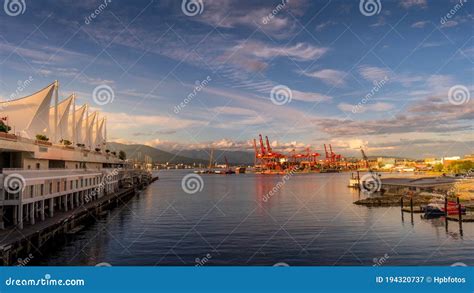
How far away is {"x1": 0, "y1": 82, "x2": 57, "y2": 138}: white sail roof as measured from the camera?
93.6ft

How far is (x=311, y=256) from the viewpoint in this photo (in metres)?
16.7

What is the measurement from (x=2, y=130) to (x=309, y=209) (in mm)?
24675

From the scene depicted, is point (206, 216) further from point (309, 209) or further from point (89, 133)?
point (89, 133)

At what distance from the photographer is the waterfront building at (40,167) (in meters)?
16.8

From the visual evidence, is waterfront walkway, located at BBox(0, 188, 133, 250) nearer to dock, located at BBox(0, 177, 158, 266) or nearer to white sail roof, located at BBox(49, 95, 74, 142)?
dock, located at BBox(0, 177, 158, 266)

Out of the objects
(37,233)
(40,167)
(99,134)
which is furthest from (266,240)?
(99,134)

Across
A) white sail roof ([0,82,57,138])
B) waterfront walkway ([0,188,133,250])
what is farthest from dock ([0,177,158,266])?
white sail roof ([0,82,57,138])

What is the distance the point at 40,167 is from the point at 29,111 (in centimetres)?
680

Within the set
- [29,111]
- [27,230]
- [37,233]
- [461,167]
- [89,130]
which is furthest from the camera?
[461,167]

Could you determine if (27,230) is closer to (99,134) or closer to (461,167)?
(99,134)

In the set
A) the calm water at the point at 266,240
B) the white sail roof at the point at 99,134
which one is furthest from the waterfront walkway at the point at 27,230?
the white sail roof at the point at 99,134

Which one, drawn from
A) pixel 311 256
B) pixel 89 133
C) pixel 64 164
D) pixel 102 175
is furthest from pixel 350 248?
pixel 89 133

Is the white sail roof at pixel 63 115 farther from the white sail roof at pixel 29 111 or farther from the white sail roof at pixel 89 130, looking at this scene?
the white sail roof at pixel 89 130

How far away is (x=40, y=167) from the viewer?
24.8 metres
